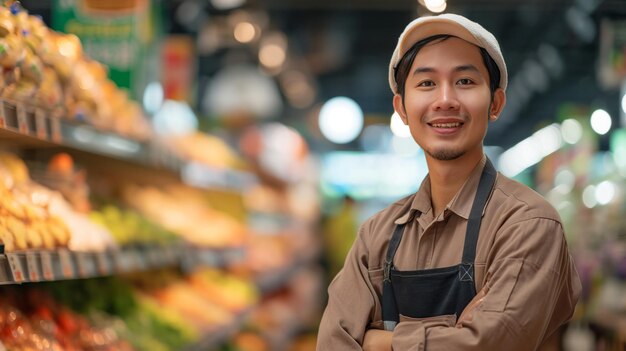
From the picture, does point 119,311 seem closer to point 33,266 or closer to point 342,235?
point 33,266

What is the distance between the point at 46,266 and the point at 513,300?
1.83 m

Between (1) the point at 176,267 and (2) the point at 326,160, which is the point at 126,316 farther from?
(2) the point at 326,160

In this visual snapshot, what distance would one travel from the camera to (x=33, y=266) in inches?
134

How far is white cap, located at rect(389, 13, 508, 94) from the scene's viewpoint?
8.70ft

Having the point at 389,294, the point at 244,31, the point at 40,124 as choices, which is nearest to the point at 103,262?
the point at 40,124

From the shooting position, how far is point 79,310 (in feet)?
15.4

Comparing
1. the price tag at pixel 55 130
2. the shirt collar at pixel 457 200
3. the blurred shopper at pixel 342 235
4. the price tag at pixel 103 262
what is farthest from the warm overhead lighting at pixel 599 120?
the shirt collar at pixel 457 200

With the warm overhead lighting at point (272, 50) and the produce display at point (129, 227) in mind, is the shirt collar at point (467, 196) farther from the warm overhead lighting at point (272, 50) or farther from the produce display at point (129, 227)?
the warm overhead lighting at point (272, 50)

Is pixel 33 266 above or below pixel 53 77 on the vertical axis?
below

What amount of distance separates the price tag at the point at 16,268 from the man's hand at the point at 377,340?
3.97ft

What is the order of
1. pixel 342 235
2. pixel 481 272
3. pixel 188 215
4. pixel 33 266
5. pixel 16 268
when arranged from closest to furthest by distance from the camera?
pixel 481 272
pixel 16 268
pixel 33 266
pixel 188 215
pixel 342 235

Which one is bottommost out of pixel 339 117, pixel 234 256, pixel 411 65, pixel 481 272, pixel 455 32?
pixel 339 117

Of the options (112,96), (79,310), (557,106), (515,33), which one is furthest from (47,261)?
A: (557,106)

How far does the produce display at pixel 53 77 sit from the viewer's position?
3420 millimetres
